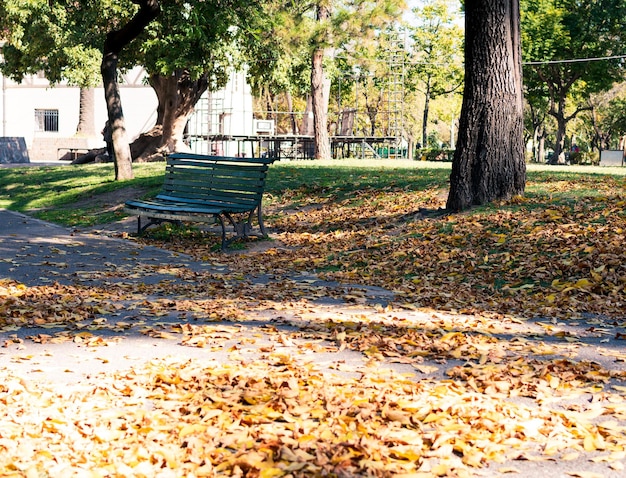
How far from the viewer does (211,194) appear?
1245cm

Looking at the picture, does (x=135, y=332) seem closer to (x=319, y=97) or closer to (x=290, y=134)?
(x=319, y=97)

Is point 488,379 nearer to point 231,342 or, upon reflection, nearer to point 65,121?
point 231,342

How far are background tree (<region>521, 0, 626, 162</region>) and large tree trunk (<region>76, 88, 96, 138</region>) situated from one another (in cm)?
2159

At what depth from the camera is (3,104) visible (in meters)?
51.4

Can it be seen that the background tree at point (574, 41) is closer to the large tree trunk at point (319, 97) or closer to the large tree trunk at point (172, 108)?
the large tree trunk at point (319, 97)

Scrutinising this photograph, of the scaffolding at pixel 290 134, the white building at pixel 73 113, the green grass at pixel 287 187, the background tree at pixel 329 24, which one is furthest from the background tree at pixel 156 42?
the white building at pixel 73 113

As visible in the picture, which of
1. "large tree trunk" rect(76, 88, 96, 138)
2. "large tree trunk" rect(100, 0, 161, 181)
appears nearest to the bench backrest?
"large tree trunk" rect(100, 0, 161, 181)

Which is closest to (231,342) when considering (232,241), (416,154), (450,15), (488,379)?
(488,379)

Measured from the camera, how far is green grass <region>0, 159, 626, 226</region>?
1442 cm

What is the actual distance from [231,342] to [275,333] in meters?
0.41

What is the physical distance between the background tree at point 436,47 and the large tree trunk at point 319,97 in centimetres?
3107

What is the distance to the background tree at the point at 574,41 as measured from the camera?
143 feet

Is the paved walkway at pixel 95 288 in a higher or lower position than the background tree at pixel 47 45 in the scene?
lower

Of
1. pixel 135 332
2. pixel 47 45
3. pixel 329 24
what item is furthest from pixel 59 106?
pixel 135 332
